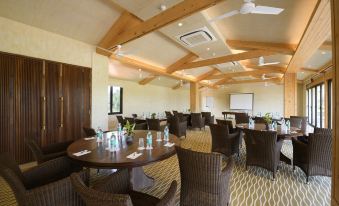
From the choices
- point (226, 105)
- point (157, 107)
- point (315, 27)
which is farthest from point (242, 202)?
point (226, 105)

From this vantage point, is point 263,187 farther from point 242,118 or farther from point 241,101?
point 241,101

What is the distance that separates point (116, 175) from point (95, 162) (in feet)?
0.85

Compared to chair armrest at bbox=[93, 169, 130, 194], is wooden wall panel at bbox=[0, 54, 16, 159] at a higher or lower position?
higher

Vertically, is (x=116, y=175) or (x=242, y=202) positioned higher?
(x=116, y=175)

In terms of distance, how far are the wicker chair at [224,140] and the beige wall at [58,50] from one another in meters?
3.14

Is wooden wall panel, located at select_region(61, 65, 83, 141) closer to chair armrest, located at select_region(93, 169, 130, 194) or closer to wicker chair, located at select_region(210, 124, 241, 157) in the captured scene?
chair armrest, located at select_region(93, 169, 130, 194)

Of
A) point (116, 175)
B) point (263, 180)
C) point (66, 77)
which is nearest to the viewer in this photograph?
point (116, 175)

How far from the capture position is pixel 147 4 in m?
3.21

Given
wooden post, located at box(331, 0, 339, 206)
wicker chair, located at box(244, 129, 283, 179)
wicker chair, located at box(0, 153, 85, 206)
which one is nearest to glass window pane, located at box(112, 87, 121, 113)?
wicker chair, located at box(244, 129, 283, 179)

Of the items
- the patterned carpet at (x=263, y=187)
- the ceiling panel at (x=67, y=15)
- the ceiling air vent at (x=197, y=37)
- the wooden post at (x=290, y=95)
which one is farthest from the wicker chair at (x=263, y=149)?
the wooden post at (x=290, y=95)

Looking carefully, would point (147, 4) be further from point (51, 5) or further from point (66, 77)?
point (66, 77)

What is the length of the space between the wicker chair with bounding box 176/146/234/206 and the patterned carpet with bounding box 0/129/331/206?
623 mm

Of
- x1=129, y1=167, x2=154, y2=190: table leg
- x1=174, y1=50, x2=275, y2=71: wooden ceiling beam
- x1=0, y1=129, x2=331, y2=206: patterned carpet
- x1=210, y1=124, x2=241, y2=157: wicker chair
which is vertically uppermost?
x1=174, y1=50, x2=275, y2=71: wooden ceiling beam

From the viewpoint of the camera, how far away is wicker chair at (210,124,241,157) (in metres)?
3.64
